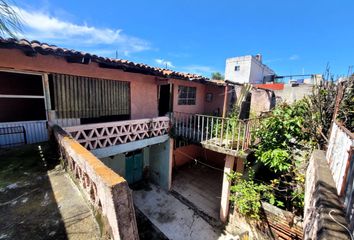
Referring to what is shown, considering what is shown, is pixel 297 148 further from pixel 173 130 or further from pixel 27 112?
pixel 27 112

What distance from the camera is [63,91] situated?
5.50 m

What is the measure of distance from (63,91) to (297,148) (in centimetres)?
788

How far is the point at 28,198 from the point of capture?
2680mm

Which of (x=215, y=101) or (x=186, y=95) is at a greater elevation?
(x=186, y=95)

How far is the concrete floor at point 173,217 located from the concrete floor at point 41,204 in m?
4.66

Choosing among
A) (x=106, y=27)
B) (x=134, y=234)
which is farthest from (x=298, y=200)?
(x=106, y=27)

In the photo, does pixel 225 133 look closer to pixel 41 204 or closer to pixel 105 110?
pixel 105 110

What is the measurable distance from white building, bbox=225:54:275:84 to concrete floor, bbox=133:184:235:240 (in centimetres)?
1955

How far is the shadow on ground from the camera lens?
2.04 metres

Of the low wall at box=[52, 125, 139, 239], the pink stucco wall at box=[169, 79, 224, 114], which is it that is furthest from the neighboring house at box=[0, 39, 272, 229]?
the low wall at box=[52, 125, 139, 239]

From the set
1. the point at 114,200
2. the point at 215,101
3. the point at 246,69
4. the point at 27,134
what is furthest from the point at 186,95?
the point at 246,69

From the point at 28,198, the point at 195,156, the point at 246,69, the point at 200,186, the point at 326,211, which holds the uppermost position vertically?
the point at 246,69

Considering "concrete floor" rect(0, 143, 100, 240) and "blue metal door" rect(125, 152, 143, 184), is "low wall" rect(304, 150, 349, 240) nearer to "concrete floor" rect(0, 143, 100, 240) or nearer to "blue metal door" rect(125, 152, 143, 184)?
"concrete floor" rect(0, 143, 100, 240)

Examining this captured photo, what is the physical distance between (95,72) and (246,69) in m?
21.1
